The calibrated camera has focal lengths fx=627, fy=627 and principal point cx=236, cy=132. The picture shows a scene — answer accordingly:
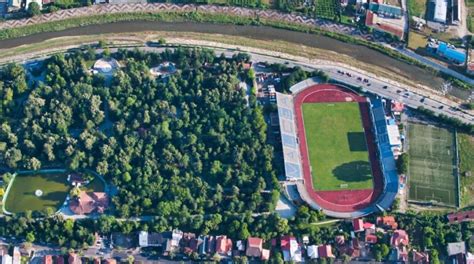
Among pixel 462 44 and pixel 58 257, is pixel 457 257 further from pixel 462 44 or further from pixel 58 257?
pixel 58 257

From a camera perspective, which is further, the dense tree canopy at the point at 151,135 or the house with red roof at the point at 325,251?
the dense tree canopy at the point at 151,135

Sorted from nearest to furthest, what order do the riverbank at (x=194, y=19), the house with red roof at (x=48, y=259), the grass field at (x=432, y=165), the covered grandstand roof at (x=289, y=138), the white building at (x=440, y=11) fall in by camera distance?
1. the house with red roof at (x=48, y=259)
2. the covered grandstand roof at (x=289, y=138)
3. the grass field at (x=432, y=165)
4. the riverbank at (x=194, y=19)
5. the white building at (x=440, y=11)

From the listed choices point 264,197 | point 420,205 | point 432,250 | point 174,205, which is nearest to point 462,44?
point 420,205

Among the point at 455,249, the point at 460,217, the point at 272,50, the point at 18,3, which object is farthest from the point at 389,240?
the point at 18,3

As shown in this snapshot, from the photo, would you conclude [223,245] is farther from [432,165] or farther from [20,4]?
[20,4]

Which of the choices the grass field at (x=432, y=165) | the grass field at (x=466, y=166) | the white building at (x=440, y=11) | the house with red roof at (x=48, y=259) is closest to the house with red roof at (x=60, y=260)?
the house with red roof at (x=48, y=259)

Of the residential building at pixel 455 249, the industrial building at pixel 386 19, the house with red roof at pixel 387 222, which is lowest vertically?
the residential building at pixel 455 249

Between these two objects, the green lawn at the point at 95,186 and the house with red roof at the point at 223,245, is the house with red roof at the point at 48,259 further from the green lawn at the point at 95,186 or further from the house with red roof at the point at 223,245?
the house with red roof at the point at 223,245
